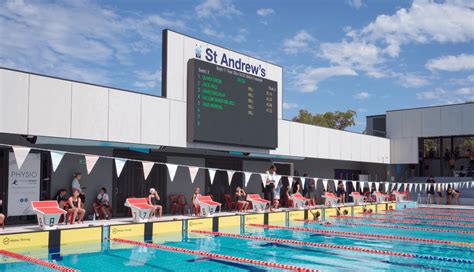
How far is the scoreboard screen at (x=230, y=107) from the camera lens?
666 inches

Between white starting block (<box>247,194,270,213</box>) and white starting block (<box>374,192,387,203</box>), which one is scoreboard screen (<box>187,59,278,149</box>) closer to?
white starting block (<box>247,194,270,213</box>)

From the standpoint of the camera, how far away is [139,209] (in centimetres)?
1453

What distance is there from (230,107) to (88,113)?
5.75 m

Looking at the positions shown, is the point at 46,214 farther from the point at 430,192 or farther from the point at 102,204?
the point at 430,192

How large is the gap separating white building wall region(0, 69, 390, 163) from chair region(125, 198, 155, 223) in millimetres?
1876

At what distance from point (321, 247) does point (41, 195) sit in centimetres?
835

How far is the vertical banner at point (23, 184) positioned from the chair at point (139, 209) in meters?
2.73

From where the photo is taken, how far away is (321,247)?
1199 cm

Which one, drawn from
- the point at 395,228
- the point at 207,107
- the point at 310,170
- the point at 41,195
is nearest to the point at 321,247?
the point at 395,228

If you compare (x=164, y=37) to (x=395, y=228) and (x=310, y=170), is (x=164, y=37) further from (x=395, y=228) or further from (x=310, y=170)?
(x=310, y=170)

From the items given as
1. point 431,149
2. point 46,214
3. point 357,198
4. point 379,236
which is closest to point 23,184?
point 46,214

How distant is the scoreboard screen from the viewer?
1691 centimetres

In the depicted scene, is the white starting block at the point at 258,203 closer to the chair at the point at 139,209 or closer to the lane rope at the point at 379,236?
the lane rope at the point at 379,236

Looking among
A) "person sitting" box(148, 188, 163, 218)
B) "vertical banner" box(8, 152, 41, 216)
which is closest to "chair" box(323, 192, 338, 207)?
"person sitting" box(148, 188, 163, 218)
